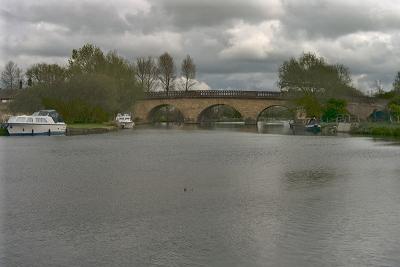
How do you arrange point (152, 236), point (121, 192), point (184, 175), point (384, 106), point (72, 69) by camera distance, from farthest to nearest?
point (384, 106) < point (72, 69) < point (184, 175) < point (121, 192) < point (152, 236)

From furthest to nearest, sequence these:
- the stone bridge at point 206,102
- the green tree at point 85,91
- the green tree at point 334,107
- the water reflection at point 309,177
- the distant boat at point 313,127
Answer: the stone bridge at point 206,102 → the green tree at point 334,107 → the distant boat at point 313,127 → the green tree at point 85,91 → the water reflection at point 309,177

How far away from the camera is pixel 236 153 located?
2902 centimetres

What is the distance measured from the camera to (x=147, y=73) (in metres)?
95.6

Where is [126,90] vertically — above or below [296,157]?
above

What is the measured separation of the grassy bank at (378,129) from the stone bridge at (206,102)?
27.1 metres

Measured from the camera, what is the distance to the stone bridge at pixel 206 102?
282 ft

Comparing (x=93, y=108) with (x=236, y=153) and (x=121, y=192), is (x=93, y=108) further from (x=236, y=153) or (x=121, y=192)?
(x=121, y=192)

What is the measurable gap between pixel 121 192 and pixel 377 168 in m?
10.9

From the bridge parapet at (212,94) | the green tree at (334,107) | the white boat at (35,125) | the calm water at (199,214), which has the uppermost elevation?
the bridge parapet at (212,94)

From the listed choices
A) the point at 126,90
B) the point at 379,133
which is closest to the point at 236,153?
the point at 379,133

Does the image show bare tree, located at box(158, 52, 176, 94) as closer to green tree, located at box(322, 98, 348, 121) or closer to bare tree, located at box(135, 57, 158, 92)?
bare tree, located at box(135, 57, 158, 92)

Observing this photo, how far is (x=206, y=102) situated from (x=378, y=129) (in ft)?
141

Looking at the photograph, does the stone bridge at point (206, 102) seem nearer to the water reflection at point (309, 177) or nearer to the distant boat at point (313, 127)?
the distant boat at point (313, 127)

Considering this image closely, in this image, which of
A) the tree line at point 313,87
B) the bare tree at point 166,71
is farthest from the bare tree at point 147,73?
the tree line at point 313,87
